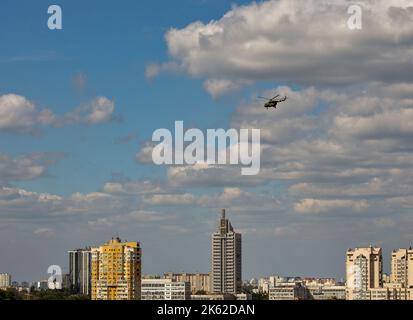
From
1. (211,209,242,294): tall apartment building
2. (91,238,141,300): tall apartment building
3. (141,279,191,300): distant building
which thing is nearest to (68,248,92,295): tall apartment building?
(91,238,141,300): tall apartment building

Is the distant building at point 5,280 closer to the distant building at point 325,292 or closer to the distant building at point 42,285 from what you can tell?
the distant building at point 42,285

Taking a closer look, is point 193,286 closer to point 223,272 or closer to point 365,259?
point 223,272

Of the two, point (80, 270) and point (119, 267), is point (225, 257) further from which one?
point (119, 267)

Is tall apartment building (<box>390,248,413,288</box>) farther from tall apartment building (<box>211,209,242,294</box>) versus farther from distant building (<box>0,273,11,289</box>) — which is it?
distant building (<box>0,273,11,289</box>)

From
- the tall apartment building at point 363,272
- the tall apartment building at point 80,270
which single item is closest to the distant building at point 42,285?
the tall apartment building at point 80,270
